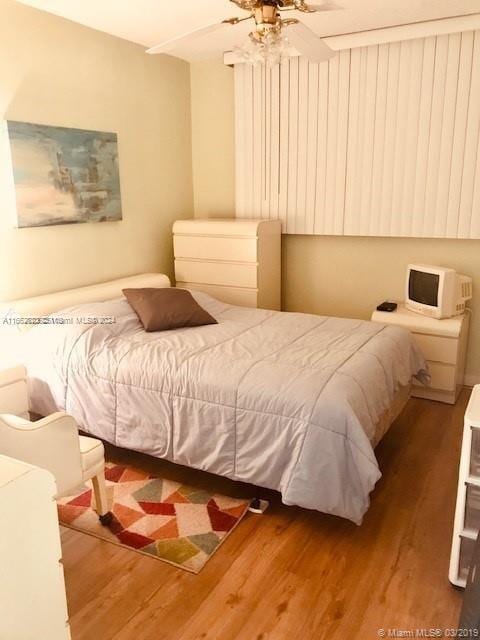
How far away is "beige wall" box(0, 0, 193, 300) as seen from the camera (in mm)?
3123

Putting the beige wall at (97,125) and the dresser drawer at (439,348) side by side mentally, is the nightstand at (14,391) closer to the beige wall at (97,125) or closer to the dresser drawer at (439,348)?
the beige wall at (97,125)

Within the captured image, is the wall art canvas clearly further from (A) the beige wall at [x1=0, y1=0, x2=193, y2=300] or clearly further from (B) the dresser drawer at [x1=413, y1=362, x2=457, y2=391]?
(B) the dresser drawer at [x1=413, y1=362, x2=457, y2=391]

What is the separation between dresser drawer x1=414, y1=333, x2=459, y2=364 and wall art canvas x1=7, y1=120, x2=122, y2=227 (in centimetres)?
244

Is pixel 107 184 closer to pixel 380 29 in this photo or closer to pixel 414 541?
pixel 380 29

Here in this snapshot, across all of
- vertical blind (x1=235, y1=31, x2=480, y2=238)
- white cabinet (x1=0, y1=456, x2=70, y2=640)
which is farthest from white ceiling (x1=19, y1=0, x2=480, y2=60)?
white cabinet (x1=0, y1=456, x2=70, y2=640)

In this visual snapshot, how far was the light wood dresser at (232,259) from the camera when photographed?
407 centimetres

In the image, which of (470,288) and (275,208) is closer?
(470,288)

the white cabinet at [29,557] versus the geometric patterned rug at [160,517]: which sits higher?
the white cabinet at [29,557]

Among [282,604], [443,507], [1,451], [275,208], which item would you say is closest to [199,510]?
[282,604]

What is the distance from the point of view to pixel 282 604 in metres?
1.89

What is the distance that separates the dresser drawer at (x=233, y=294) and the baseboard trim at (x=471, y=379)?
173cm

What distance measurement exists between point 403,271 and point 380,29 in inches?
69.3

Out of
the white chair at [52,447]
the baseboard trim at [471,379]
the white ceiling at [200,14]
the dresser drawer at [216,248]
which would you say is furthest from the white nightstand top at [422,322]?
the white chair at [52,447]

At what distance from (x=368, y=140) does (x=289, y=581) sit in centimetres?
317
